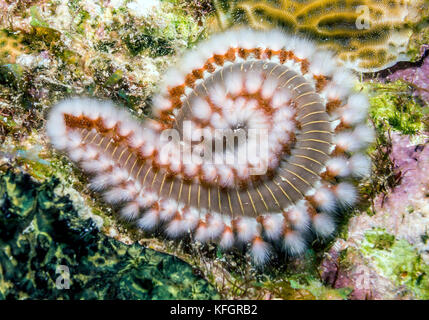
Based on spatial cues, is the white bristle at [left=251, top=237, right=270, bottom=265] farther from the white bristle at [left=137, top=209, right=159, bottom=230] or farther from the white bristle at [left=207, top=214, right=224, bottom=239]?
the white bristle at [left=137, top=209, right=159, bottom=230]

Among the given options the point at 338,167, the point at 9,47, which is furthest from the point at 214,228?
the point at 9,47

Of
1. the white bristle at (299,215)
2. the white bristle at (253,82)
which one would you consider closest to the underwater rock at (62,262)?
the white bristle at (299,215)

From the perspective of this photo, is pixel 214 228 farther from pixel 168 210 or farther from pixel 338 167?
pixel 338 167

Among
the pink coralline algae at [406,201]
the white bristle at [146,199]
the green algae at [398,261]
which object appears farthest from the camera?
the white bristle at [146,199]

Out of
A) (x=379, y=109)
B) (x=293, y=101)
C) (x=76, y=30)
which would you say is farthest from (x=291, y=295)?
(x=76, y=30)

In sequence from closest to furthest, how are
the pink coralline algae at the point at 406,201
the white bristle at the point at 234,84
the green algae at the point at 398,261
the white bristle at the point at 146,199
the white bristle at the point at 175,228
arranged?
1. the green algae at the point at 398,261
2. the pink coralline algae at the point at 406,201
3. the white bristle at the point at 175,228
4. the white bristle at the point at 146,199
5. the white bristle at the point at 234,84

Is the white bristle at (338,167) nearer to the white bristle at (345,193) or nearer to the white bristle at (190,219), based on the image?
the white bristle at (345,193)

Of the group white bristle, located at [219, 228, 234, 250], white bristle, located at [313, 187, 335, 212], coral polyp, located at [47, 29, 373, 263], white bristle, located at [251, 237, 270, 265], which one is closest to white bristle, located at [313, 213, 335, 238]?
coral polyp, located at [47, 29, 373, 263]
